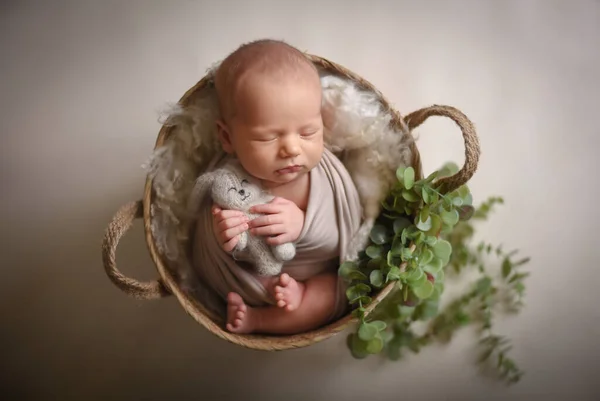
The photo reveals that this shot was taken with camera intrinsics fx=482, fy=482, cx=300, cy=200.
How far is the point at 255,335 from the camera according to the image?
0.95m

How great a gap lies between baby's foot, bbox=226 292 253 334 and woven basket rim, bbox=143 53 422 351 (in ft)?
0.04

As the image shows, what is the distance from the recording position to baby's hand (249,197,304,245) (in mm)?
871

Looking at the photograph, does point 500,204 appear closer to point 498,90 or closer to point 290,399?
point 498,90

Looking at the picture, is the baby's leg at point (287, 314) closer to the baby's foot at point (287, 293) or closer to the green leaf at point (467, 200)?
the baby's foot at point (287, 293)

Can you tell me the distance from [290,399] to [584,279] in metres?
0.80

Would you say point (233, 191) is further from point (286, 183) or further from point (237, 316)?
point (237, 316)

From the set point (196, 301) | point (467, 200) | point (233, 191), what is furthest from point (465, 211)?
point (196, 301)

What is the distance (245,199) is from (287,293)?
7.6 inches

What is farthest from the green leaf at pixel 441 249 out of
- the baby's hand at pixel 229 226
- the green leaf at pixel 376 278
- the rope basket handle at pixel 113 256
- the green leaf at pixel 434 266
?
the rope basket handle at pixel 113 256

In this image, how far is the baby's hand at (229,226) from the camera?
0.85m

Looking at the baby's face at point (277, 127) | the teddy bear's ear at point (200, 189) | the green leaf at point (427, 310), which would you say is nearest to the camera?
the baby's face at point (277, 127)

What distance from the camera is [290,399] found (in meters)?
1.21

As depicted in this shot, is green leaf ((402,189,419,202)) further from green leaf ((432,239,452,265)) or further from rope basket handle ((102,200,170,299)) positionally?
rope basket handle ((102,200,170,299))

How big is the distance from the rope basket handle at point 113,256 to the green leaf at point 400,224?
0.46 metres
